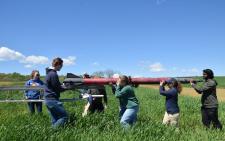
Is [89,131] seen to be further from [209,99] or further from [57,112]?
[209,99]

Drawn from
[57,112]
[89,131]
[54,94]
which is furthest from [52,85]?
[89,131]

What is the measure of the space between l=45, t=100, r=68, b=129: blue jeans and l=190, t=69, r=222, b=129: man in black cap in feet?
11.8

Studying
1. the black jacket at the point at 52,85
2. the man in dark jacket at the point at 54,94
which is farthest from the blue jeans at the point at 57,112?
the black jacket at the point at 52,85

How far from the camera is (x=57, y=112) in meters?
9.84

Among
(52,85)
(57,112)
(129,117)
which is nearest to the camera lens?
(52,85)

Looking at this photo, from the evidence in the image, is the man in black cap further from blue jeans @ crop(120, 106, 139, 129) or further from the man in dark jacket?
the man in dark jacket

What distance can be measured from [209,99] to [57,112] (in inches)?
161

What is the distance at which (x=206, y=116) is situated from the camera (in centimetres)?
1172

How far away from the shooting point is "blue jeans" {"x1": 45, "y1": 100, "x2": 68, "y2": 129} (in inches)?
384

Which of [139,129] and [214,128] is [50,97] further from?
[214,128]

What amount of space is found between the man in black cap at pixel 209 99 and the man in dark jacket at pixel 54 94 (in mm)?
3651

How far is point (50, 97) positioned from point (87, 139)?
6.16 feet

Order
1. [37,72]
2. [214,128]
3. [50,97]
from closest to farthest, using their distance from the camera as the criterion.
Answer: [50,97] → [214,128] → [37,72]

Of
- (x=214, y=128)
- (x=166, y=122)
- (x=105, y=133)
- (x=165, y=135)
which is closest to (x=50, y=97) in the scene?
(x=105, y=133)
